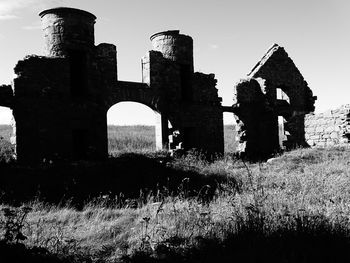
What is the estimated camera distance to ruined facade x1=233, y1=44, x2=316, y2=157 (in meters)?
18.9

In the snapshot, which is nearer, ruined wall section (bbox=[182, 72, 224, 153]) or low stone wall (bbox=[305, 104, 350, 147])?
ruined wall section (bbox=[182, 72, 224, 153])

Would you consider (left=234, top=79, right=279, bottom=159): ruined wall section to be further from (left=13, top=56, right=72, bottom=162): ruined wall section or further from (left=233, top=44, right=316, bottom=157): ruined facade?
(left=13, top=56, right=72, bottom=162): ruined wall section

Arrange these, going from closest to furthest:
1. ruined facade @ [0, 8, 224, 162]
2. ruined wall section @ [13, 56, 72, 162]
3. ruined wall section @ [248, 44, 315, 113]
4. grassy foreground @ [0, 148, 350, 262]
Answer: grassy foreground @ [0, 148, 350, 262], ruined wall section @ [13, 56, 72, 162], ruined facade @ [0, 8, 224, 162], ruined wall section @ [248, 44, 315, 113]

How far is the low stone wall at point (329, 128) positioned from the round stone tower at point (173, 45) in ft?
24.5

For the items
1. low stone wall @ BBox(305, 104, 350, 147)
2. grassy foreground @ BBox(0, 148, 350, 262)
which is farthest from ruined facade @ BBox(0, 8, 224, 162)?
grassy foreground @ BBox(0, 148, 350, 262)

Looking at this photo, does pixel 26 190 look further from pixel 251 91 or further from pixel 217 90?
pixel 251 91

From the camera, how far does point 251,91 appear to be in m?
19.3

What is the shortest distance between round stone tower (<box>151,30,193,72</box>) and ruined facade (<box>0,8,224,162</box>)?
4 cm

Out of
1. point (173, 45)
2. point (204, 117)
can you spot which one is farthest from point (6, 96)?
point (204, 117)

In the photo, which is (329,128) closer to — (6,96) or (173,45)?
(173,45)

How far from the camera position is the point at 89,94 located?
13867 mm

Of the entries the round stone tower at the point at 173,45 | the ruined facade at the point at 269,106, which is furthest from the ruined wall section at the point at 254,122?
the round stone tower at the point at 173,45

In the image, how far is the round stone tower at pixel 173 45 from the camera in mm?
16156

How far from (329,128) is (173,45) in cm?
860
